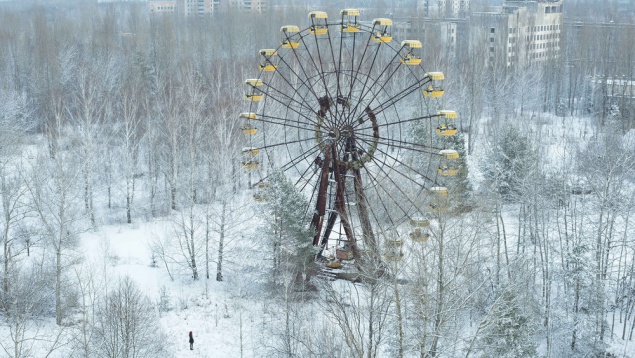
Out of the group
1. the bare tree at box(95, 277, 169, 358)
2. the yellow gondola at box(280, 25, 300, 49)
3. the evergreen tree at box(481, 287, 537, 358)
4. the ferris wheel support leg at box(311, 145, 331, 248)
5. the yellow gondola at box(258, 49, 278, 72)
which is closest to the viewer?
the bare tree at box(95, 277, 169, 358)

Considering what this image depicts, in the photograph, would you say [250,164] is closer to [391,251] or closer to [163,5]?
[391,251]

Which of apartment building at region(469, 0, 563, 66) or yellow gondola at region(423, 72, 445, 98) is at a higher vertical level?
apartment building at region(469, 0, 563, 66)

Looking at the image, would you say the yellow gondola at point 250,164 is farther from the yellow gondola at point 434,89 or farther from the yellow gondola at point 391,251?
the yellow gondola at point 391,251

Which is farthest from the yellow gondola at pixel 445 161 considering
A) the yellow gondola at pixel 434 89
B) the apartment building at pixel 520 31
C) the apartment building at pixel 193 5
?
the apartment building at pixel 193 5

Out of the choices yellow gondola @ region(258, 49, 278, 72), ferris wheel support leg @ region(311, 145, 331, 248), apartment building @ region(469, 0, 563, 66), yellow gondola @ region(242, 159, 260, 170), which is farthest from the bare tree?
apartment building @ region(469, 0, 563, 66)

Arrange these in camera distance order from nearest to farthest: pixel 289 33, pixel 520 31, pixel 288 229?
pixel 289 33 < pixel 288 229 < pixel 520 31

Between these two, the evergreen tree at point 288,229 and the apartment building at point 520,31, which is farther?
the apartment building at point 520,31

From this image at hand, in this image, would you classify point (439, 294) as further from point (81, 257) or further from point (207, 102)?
point (207, 102)

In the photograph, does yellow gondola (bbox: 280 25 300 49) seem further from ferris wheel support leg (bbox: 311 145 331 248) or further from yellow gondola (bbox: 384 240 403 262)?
yellow gondola (bbox: 384 240 403 262)

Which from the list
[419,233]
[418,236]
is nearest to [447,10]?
[419,233]

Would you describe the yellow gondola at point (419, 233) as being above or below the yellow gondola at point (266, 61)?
below
